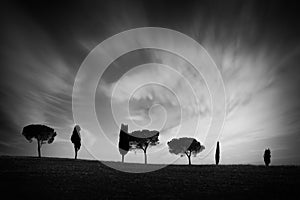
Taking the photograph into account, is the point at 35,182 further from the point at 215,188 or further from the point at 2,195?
the point at 215,188

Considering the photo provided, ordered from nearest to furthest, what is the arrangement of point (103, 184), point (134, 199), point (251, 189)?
point (134, 199), point (251, 189), point (103, 184)

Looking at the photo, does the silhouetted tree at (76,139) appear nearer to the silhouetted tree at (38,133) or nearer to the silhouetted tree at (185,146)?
the silhouetted tree at (38,133)

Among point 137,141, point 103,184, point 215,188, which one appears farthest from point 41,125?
point 215,188

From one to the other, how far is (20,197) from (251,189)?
80.9 feet

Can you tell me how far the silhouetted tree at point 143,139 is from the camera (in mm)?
98438

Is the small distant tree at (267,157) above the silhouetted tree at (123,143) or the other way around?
the other way around

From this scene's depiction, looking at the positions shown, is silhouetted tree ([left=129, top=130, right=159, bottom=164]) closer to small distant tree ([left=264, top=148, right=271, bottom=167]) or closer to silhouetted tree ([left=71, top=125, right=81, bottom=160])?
silhouetted tree ([left=71, top=125, right=81, bottom=160])

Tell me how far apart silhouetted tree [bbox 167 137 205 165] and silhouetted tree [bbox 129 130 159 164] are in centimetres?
974

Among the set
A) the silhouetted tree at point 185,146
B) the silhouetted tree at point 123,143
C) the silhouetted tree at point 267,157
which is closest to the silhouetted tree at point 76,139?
the silhouetted tree at point 123,143

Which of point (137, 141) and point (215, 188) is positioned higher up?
point (137, 141)

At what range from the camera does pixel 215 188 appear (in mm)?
31188

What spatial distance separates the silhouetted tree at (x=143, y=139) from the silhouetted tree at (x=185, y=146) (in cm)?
974

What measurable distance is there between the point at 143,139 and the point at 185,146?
61.5 ft

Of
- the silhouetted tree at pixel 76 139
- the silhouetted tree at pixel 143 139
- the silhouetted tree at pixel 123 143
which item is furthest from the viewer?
the silhouetted tree at pixel 143 139
